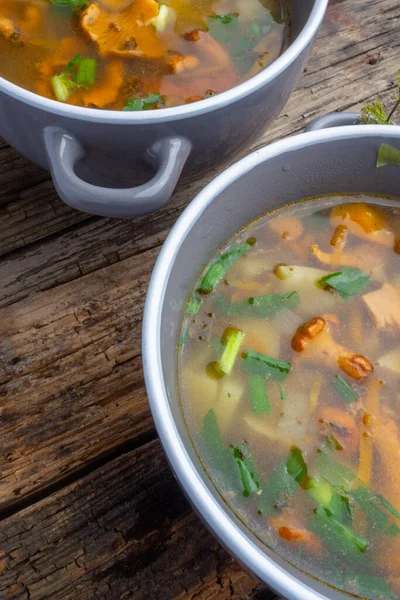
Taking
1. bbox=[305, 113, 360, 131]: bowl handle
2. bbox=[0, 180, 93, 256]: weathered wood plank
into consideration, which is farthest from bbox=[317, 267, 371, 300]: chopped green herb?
bbox=[0, 180, 93, 256]: weathered wood plank

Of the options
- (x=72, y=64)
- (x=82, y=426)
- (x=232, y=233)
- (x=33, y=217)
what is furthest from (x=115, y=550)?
(x=72, y=64)

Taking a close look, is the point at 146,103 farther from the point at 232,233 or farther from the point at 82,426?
the point at 82,426

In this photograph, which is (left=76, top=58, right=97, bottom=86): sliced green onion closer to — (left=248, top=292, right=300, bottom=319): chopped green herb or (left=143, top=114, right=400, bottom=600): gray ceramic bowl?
(left=143, top=114, right=400, bottom=600): gray ceramic bowl

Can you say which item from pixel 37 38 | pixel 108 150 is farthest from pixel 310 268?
pixel 37 38

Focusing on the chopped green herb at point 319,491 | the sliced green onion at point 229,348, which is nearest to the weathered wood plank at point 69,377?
the sliced green onion at point 229,348

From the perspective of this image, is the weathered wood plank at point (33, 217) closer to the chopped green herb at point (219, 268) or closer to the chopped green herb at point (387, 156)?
the chopped green herb at point (219, 268)

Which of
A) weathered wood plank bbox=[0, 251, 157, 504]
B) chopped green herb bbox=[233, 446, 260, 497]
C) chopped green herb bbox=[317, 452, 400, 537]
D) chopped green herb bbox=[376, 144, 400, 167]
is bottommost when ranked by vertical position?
weathered wood plank bbox=[0, 251, 157, 504]

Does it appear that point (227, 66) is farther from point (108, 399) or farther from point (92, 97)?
point (108, 399)
